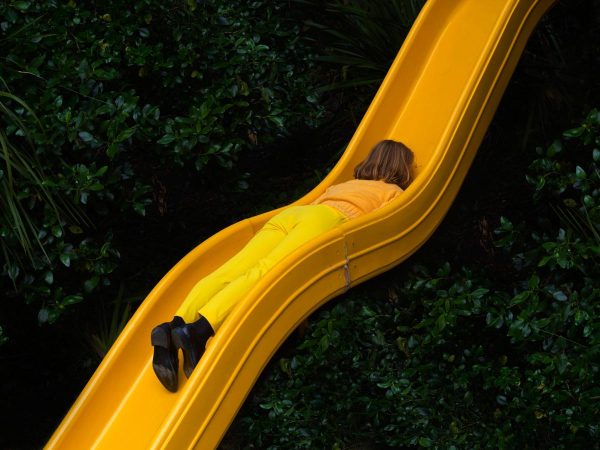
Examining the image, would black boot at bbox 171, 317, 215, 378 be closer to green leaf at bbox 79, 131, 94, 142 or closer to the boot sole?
the boot sole

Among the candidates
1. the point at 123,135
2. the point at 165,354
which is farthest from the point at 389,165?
the point at 165,354

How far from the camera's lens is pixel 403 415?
9.66ft

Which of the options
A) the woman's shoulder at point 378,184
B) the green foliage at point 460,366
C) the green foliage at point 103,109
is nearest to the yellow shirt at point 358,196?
the woman's shoulder at point 378,184

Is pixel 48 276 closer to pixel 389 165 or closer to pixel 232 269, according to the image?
pixel 232 269

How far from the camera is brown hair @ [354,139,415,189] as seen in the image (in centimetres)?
363

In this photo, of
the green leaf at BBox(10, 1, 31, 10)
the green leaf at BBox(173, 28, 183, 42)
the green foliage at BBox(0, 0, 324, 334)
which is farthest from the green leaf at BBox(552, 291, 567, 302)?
the green leaf at BBox(10, 1, 31, 10)

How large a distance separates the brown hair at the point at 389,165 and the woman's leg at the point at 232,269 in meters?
0.63

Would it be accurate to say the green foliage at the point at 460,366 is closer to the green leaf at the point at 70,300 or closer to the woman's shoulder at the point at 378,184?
the woman's shoulder at the point at 378,184

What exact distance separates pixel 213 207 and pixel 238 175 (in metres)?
0.86

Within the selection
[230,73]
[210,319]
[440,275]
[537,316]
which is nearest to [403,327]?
[440,275]

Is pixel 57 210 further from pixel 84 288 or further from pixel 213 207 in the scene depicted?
pixel 213 207

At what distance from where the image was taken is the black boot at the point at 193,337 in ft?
8.74

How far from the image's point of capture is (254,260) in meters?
3.08

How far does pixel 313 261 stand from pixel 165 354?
2.27 feet
